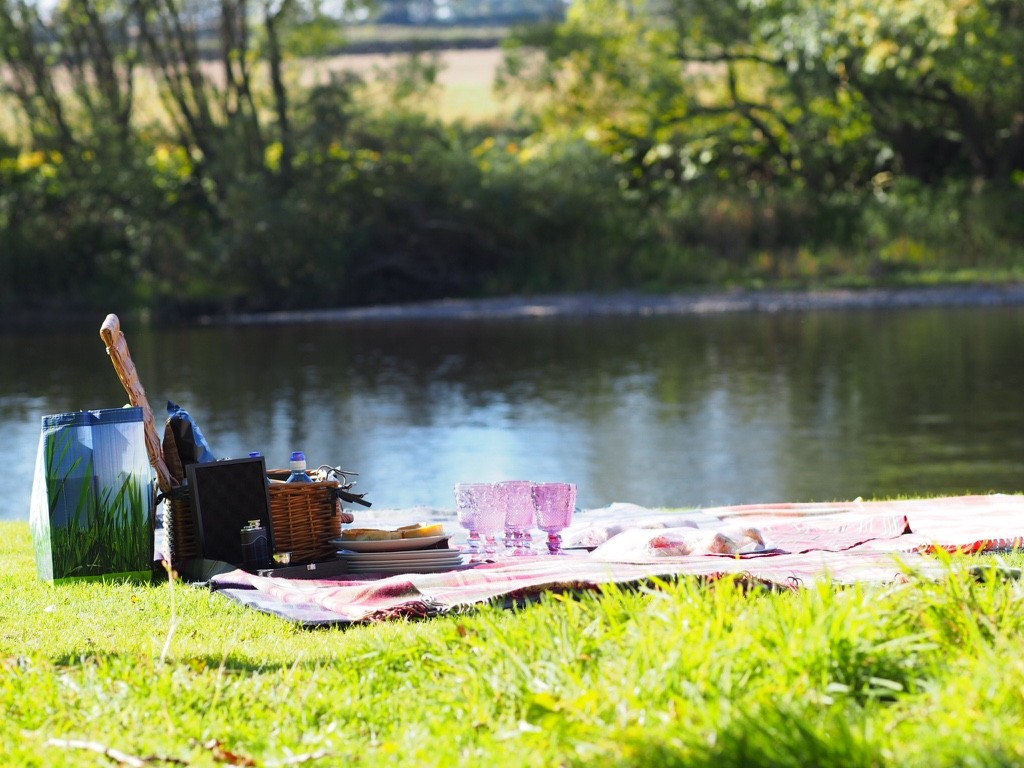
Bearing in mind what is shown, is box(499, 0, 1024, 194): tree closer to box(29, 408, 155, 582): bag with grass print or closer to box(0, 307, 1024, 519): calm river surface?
box(0, 307, 1024, 519): calm river surface

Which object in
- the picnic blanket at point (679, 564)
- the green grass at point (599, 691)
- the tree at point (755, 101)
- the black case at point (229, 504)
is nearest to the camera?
the green grass at point (599, 691)

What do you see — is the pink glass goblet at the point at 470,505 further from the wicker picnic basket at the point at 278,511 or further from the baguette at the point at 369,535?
the wicker picnic basket at the point at 278,511

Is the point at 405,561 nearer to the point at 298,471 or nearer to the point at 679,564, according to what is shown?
the point at 298,471

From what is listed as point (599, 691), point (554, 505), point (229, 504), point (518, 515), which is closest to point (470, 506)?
point (518, 515)

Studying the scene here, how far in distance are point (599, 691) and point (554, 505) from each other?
219cm

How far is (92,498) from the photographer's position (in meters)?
5.36

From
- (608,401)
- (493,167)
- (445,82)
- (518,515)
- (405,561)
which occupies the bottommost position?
(608,401)

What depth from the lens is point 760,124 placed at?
31.5 m

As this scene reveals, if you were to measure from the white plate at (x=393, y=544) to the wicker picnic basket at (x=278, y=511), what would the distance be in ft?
0.56

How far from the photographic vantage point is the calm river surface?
421 inches

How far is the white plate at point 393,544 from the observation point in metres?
5.23

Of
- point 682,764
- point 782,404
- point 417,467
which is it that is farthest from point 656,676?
point 782,404

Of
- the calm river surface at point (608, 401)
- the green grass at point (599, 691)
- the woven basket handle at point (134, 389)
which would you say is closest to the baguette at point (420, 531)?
the woven basket handle at point (134, 389)

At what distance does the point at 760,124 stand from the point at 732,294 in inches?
231
